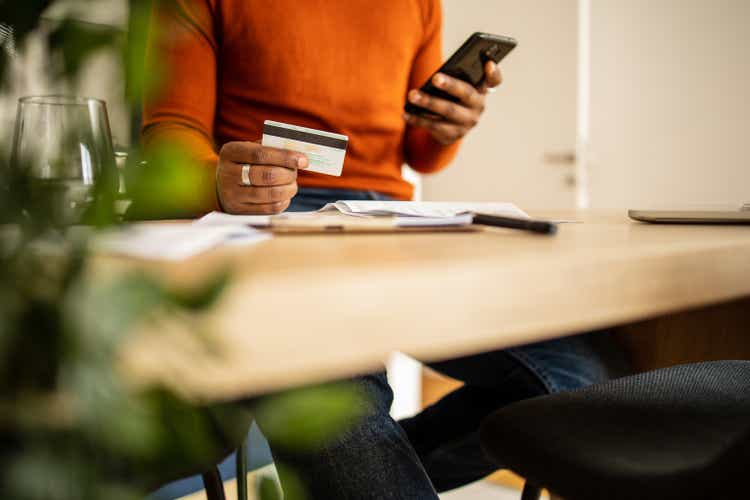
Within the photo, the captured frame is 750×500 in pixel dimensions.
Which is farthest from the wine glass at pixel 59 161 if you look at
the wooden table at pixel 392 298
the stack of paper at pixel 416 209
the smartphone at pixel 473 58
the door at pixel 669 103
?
the door at pixel 669 103

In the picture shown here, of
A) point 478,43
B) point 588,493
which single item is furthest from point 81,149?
point 478,43

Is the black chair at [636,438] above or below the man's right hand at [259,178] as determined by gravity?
below

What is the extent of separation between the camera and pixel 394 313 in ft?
0.87

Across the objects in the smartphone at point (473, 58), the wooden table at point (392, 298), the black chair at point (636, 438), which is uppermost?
the smartphone at point (473, 58)

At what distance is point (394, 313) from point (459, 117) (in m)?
0.86

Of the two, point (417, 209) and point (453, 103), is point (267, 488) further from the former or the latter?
point (453, 103)

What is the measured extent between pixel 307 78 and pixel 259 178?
52 cm

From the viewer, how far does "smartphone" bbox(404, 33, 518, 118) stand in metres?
0.95

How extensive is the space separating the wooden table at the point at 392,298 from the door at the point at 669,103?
2.17m

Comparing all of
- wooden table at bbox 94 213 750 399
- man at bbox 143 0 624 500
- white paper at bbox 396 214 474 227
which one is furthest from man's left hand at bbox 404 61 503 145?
wooden table at bbox 94 213 750 399

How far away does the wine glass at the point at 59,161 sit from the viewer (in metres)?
0.17

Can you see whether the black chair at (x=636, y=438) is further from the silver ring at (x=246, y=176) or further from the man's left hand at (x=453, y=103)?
the man's left hand at (x=453, y=103)

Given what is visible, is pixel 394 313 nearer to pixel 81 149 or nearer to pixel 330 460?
pixel 81 149

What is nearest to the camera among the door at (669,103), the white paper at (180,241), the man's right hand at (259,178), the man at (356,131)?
the white paper at (180,241)
